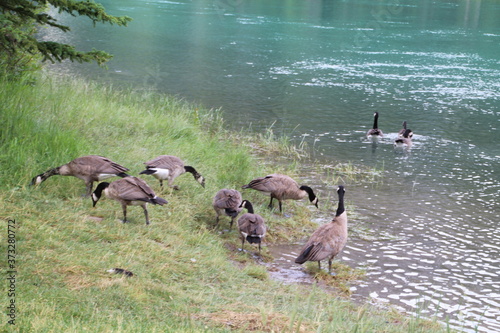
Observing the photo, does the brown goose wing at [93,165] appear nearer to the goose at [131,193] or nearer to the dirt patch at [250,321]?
the goose at [131,193]

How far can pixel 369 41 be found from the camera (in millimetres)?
41125

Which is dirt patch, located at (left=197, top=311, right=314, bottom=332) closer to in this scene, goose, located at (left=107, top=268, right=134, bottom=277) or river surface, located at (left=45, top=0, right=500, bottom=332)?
goose, located at (left=107, top=268, right=134, bottom=277)

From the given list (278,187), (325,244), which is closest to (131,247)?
(325,244)

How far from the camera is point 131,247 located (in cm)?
826

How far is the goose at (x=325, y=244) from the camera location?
9.33 meters

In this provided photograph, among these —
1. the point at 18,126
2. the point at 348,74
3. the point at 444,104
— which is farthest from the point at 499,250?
the point at 348,74

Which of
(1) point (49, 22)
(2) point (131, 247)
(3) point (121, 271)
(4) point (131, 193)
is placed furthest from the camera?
(1) point (49, 22)

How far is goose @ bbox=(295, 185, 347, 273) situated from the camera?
933 centimetres

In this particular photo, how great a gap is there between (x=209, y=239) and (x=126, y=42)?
92.7 ft

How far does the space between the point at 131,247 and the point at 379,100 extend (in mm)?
19730

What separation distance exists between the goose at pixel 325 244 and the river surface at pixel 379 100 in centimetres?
69

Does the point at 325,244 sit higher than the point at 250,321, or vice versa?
the point at 250,321

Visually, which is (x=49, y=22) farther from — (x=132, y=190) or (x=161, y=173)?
(x=161, y=173)

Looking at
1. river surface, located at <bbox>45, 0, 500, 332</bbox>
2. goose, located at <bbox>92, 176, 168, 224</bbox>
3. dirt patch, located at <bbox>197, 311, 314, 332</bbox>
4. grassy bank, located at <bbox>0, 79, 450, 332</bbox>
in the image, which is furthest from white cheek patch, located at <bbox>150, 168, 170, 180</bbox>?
dirt patch, located at <bbox>197, 311, 314, 332</bbox>
